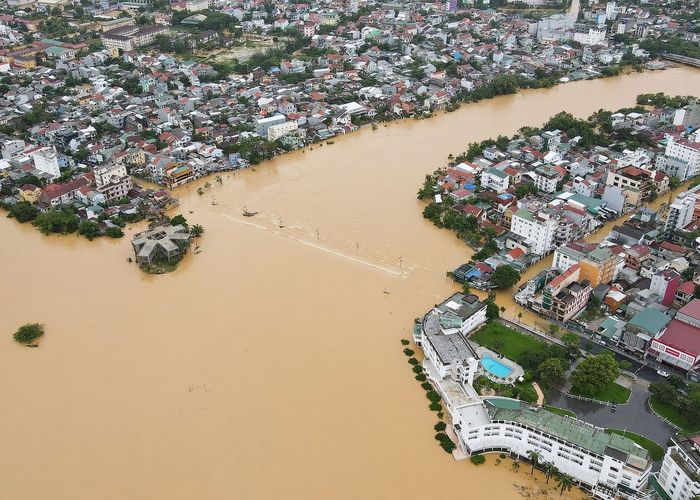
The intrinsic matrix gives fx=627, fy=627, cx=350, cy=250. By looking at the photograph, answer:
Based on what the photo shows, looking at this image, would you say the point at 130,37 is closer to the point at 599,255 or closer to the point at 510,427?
the point at 599,255

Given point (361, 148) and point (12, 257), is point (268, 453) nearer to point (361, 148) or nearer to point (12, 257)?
point (12, 257)

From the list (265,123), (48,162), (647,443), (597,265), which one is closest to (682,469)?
(647,443)

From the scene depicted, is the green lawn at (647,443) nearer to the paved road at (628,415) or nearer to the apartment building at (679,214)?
the paved road at (628,415)

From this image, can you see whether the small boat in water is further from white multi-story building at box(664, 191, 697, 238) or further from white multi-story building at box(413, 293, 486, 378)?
white multi-story building at box(664, 191, 697, 238)

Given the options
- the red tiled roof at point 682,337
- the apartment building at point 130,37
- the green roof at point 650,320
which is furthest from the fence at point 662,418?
the apartment building at point 130,37

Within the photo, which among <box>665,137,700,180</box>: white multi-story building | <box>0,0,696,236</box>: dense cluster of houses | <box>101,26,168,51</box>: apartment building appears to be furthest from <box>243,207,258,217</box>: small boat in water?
<box>101,26,168,51</box>: apartment building

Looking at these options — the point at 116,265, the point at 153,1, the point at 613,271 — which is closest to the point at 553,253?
the point at 613,271
